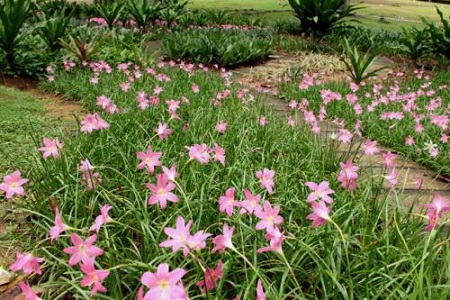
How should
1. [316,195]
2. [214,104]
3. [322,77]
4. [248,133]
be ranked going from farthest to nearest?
[322,77] < [214,104] < [248,133] < [316,195]

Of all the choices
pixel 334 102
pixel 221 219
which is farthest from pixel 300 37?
pixel 221 219

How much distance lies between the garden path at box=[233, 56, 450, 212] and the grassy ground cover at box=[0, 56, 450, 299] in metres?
0.22

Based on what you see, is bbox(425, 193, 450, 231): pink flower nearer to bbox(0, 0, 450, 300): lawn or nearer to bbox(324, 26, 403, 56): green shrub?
bbox(0, 0, 450, 300): lawn

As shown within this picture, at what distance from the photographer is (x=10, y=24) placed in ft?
17.9

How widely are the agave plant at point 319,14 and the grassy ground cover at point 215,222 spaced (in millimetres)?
7506

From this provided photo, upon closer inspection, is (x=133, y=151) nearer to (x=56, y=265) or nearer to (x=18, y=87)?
(x=56, y=265)

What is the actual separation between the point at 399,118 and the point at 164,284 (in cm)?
343

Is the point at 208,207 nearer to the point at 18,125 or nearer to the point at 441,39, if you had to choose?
the point at 18,125

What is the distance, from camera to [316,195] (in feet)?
5.00

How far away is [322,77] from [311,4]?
3373 mm

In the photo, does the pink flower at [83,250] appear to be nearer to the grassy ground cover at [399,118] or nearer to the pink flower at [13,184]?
the pink flower at [13,184]

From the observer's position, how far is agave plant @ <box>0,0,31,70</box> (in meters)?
5.43

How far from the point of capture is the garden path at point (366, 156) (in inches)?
105

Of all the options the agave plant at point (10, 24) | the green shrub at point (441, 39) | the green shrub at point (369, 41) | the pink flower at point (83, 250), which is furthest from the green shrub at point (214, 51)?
the pink flower at point (83, 250)
